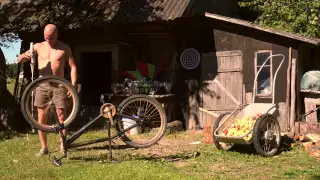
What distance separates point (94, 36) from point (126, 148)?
477 centimetres

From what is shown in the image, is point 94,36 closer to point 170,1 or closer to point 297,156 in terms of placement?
point 170,1

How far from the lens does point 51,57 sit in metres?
5.62

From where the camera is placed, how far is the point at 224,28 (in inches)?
364

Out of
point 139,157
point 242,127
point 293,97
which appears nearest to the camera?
point 139,157

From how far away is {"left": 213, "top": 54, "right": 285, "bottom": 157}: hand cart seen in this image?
600 cm

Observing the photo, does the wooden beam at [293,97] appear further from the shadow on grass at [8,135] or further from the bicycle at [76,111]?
the shadow on grass at [8,135]

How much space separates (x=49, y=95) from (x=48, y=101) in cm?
12

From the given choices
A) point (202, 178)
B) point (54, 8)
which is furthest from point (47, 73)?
point (54, 8)

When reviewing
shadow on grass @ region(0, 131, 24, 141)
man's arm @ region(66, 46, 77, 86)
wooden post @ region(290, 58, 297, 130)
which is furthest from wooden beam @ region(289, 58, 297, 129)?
shadow on grass @ region(0, 131, 24, 141)

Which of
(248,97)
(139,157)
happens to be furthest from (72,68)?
(248,97)

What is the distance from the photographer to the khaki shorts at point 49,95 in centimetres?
538

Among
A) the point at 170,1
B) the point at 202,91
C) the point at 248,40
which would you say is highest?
the point at 170,1

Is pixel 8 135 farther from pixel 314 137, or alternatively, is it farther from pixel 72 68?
pixel 314 137

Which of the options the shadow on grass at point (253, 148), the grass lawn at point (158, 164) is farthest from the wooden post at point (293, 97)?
the grass lawn at point (158, 164)
